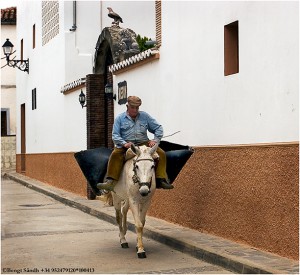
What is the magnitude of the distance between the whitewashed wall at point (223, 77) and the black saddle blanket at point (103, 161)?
0.66 metres

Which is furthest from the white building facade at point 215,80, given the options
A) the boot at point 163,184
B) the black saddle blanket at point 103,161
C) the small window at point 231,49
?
the boot at point 163,184

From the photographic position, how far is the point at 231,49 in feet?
33.4

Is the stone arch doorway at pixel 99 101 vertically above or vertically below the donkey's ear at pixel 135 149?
above

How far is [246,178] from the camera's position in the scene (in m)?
9.24

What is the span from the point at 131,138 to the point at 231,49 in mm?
1980

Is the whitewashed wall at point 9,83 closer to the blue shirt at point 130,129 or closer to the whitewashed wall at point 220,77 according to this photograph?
the whitewashed wall at point 220,77

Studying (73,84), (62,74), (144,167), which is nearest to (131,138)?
(144,167)

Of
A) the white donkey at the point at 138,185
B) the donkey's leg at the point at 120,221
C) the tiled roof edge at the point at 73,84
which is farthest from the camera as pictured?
the tiled roof edge at the point at 73,84

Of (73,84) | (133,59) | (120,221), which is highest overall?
(133,59)

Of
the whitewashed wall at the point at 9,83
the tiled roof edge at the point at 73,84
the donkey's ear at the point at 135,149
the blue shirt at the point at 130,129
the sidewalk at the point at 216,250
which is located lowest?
the sidewalk at the point at 216,250

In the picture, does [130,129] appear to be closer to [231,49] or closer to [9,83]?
[231,49]

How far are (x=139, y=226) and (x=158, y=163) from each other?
2.78 ft

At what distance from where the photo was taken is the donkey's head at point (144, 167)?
28.4ft

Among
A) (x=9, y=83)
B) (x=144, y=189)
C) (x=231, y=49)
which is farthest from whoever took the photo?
(x=9, y=83)
